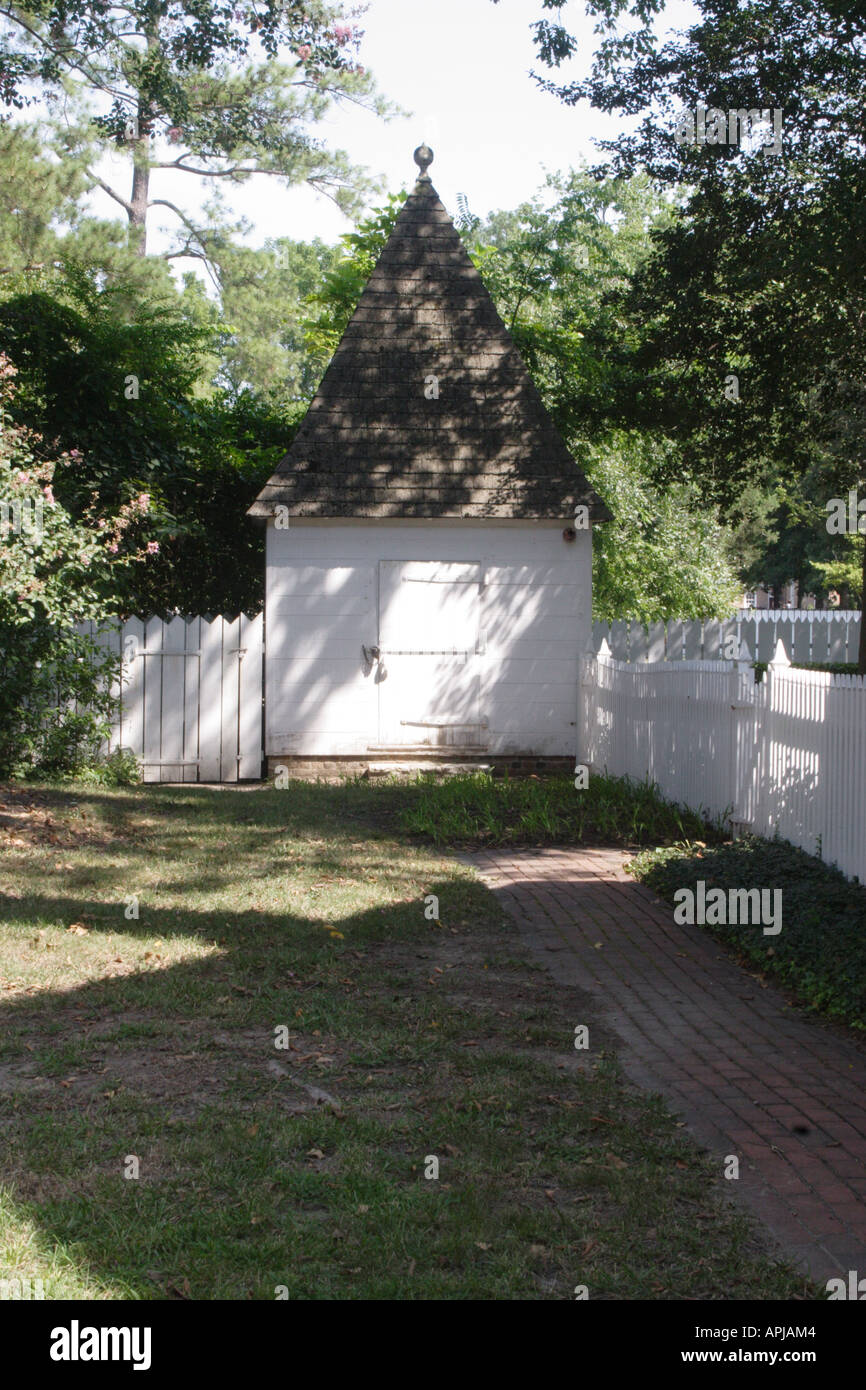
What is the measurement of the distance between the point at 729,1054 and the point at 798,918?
1891 mm

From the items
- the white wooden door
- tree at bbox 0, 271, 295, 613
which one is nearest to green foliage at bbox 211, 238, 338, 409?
tree at bbox 0, 271, 295, 613

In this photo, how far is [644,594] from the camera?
3288 centimetres

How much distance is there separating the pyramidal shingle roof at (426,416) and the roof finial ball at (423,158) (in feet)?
0.96

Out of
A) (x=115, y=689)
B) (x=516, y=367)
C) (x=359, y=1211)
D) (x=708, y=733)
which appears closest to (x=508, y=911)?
(x=708, y=733)

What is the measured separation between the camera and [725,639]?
67.3ft

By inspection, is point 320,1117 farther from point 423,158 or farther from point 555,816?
point 423,158

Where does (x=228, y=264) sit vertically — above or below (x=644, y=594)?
above

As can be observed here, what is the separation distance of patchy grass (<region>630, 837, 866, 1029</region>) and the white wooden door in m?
6.35

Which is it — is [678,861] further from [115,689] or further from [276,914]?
[115,689]

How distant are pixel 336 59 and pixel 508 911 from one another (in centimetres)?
1526

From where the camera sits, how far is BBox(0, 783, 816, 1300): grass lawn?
3791mm
